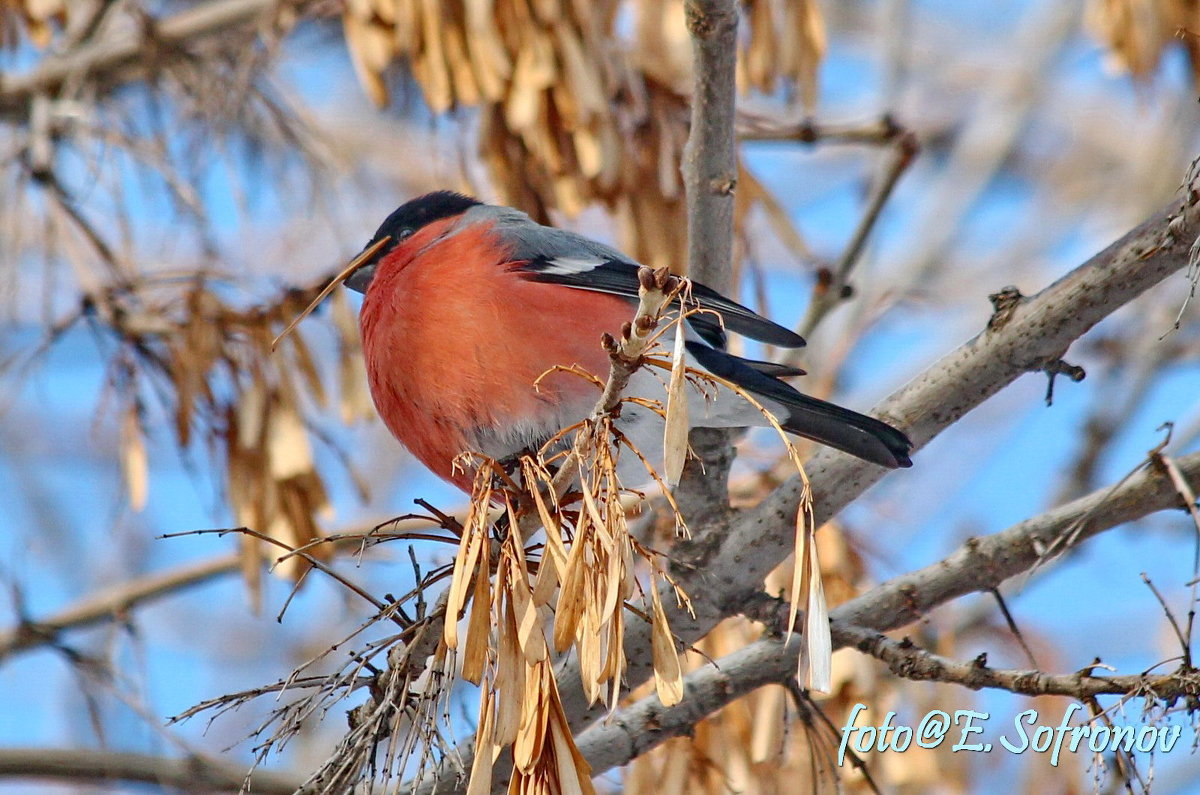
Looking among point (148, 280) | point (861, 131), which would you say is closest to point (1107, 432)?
point (861, 131)

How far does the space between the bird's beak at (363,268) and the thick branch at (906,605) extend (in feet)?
3.22

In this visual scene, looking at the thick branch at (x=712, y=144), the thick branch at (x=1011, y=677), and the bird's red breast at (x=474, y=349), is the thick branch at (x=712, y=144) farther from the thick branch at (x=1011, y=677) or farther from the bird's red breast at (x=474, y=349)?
the thick branch at (x=1011, y=677)

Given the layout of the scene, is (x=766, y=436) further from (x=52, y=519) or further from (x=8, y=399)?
(x=52, y=519)

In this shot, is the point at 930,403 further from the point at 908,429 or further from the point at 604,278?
the point at 604,278

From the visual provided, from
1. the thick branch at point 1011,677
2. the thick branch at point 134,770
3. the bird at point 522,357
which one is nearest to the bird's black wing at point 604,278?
the bird at point 522,357

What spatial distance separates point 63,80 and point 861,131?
6.96 ft

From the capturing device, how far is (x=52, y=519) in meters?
7.93

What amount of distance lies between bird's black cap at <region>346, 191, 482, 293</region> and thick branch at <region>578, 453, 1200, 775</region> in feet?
3.28

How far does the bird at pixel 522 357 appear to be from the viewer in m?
2.12

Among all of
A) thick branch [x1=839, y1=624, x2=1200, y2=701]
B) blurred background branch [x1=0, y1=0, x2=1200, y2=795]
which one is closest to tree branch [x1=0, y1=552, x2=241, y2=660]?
blurred background branch [x1=0, y1=0, x2=1200, y2=795]

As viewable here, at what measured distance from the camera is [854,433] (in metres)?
2.01

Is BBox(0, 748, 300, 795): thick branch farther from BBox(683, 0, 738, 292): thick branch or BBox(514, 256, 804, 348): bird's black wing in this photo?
BBox(683, 0, 738, 292): thick branch

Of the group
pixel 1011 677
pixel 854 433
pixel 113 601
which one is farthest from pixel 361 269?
pixel 1011 677

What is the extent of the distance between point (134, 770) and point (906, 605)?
161 cm
